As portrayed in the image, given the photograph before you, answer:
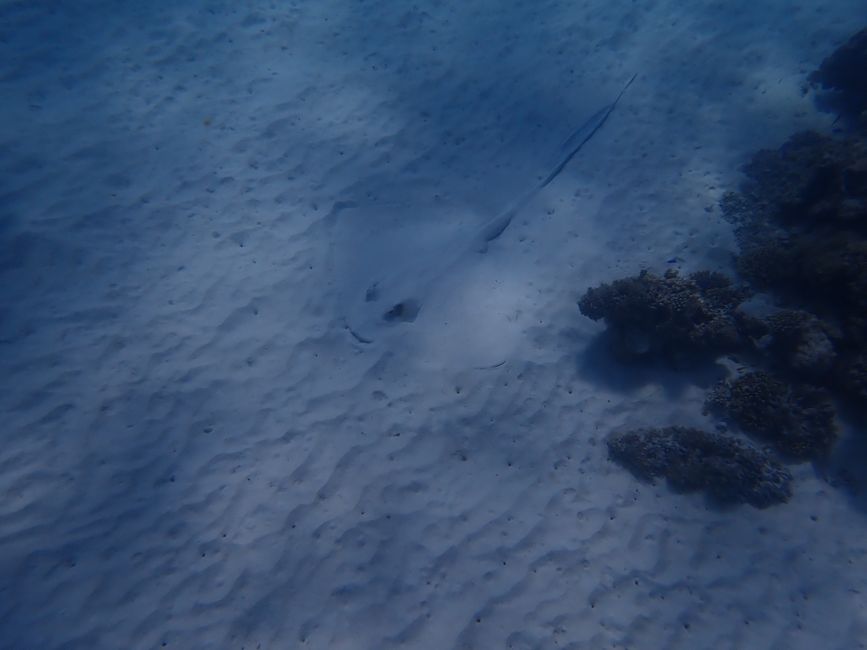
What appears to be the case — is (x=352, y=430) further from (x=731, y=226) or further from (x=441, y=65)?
(x=441, y=65)

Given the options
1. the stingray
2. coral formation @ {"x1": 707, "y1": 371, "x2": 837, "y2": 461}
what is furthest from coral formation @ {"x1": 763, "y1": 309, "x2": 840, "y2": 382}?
the stingray

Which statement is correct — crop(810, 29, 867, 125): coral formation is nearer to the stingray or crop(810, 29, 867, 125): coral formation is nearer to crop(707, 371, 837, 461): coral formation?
the stingray

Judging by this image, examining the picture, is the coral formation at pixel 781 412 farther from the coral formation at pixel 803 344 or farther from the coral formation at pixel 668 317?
the coral formation at pixel 668 317

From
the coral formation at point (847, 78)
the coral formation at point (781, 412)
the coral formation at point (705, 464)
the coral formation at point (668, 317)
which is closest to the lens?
the coral formation at point (705, 464)

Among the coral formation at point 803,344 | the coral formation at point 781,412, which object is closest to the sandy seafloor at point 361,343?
the coral formation at point 781,412

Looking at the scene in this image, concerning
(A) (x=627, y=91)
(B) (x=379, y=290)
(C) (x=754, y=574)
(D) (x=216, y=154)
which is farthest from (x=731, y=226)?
(D) (x=216, y=154)

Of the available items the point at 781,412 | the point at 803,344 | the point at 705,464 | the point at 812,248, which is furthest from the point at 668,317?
the point at 812,248

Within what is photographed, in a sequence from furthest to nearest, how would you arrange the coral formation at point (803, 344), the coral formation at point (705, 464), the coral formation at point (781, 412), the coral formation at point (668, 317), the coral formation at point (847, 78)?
the coral formation at point (847, 78), the coral formation at point (668, 317), the coral formation at point (803, 344), the coral formation at point (781, 412), the coral formation at point (705, 464)
